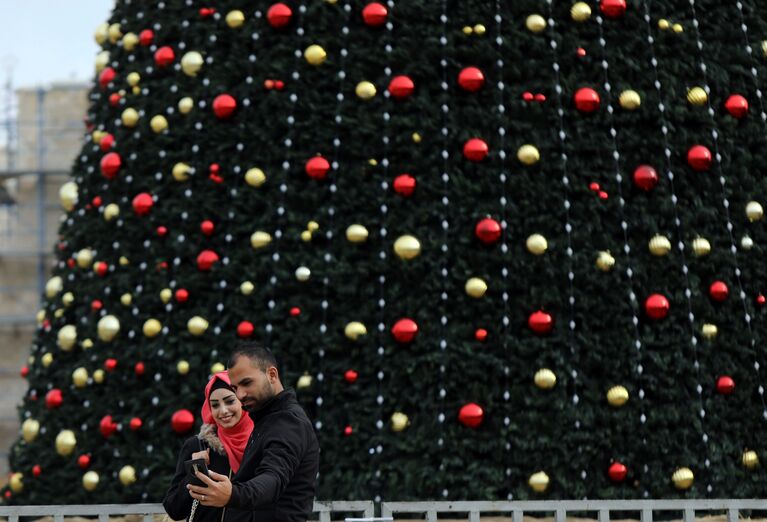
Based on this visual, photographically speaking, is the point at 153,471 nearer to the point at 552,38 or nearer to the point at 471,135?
the point at 471,135

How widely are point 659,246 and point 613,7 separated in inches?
48.6

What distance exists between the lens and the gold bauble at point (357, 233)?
205 inches

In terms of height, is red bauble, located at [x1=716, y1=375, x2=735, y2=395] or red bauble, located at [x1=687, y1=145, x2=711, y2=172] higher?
red bauble, located at [x1=687, y1=145, x2=711, y2=172]

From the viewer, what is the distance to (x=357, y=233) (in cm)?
521

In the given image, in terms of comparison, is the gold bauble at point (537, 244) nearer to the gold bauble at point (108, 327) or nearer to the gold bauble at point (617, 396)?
the gold bauble at point (617, 396)

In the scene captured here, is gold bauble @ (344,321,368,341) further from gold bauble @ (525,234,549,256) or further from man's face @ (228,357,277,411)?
man's face @ (228,357,277,411)

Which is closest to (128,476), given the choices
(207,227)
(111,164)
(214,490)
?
(207,227)

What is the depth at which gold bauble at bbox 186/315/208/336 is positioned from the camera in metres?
5.29

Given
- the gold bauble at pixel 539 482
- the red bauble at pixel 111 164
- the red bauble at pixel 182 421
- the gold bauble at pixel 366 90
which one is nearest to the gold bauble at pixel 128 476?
the red bauble at pixel 182 421

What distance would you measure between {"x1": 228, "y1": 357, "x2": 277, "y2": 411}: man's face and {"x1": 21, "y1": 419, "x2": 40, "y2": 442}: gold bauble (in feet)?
10.9

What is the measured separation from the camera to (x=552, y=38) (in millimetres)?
5422

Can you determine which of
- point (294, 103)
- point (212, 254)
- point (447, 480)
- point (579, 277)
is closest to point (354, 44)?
point (294, 103)

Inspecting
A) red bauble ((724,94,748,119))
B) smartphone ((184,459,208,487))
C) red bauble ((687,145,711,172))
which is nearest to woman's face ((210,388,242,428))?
smartphone ((184,459,208,487))

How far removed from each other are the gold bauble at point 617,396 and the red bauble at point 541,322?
16.0 inches
